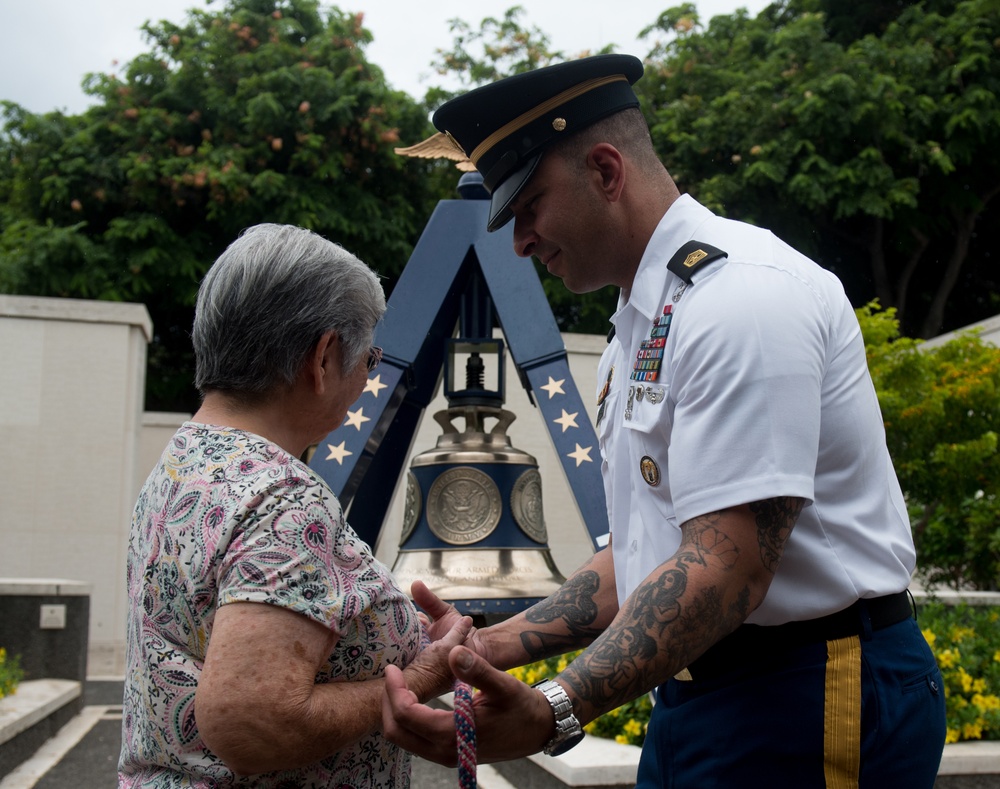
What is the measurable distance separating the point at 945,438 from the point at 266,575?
6.48 meters

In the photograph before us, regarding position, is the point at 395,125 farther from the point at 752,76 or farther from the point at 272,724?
the point at 272,724

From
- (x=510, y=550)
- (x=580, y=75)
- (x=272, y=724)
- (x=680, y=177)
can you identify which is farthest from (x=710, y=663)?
(x=680, y=177)

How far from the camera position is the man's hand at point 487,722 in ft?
4.67

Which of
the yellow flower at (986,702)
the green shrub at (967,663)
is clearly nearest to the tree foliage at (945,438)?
the green shrub at (967,663)

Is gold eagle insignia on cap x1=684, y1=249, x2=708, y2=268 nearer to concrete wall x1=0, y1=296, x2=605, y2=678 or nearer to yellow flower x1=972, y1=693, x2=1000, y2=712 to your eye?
yellow flower x1=972, y1=693, x2=1000, y2=712

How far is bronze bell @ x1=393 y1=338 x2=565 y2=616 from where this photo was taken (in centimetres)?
413

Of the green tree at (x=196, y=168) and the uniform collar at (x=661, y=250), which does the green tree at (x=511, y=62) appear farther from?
the uniform collar at (x=661, y=250)

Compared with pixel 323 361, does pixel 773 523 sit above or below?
below

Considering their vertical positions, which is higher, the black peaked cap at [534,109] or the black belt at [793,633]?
the black peaked cap at [534,109]

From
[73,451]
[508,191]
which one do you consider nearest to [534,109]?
[508,191]

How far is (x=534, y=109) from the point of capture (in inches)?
77.0

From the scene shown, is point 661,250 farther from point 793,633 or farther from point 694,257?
point 793,633

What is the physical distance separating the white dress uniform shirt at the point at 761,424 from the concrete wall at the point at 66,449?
9.11 meters

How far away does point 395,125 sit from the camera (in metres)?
16.3
